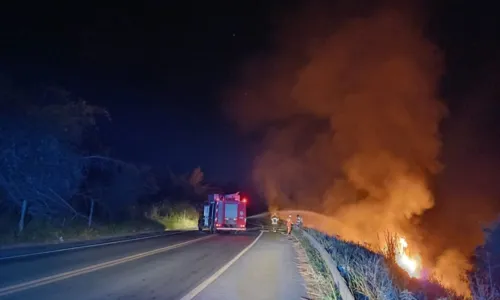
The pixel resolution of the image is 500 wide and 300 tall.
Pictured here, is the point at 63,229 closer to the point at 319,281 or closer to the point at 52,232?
the point at 52,232

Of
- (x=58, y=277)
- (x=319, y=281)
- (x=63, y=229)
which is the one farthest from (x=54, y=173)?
(x=319, y=281)

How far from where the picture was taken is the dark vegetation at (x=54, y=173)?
67.3ft

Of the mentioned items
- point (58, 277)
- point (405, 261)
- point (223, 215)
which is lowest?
point (58, 277)

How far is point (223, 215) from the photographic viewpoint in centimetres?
3438

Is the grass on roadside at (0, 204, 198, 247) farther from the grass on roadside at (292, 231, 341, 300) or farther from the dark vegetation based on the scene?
the grass on roadside at (292, 231, 341, 300)

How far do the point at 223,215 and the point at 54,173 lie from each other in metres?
14.2

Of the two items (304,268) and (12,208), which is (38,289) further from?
(12,208)

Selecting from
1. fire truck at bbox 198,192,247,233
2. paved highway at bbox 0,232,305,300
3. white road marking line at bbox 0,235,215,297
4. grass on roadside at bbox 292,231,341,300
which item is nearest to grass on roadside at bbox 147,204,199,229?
fire truck at bbox 198,192,247,233

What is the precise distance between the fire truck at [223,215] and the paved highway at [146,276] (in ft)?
59.4

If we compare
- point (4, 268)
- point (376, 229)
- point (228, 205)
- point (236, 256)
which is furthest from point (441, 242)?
point (4, 268)

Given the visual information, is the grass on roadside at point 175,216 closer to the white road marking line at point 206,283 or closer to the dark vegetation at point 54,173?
the dark vegetation at point 54,173

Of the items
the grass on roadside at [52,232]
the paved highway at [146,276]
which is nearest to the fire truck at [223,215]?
the grass on roadside at [52,232]

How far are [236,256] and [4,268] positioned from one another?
7.48 meters

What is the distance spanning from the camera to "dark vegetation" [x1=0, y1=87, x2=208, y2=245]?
2052cm
